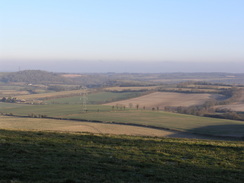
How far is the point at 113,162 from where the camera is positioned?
521 inches

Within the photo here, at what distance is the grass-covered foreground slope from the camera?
1070 centimetres

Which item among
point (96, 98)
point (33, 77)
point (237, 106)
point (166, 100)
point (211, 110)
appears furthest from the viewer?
point (33, 77)

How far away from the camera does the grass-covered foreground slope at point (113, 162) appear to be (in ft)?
35.1

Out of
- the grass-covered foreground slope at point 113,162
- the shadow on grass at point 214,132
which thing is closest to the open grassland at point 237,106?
the shadow on grass at point 214,132

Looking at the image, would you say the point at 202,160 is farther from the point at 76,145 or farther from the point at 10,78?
the point at 10,78

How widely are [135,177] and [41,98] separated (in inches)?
4019

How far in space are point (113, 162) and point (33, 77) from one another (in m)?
176

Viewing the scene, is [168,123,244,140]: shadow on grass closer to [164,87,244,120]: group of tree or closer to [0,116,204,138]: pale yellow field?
[0,116,204,138]: pale yellow field

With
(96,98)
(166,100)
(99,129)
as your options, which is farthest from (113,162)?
(96,98)

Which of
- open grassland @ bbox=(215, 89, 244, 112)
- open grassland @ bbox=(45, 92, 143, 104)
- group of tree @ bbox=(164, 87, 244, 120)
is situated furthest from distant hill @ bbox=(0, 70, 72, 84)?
open grassland @ bbox=(215, 89, 244, 112)

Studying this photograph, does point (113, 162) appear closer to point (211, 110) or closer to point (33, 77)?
point (211, 110)

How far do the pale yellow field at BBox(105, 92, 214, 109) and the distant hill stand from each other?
78.0 metres

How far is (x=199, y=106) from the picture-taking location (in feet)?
293

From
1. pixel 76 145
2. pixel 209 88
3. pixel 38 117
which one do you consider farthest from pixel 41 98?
pixel 76 145
